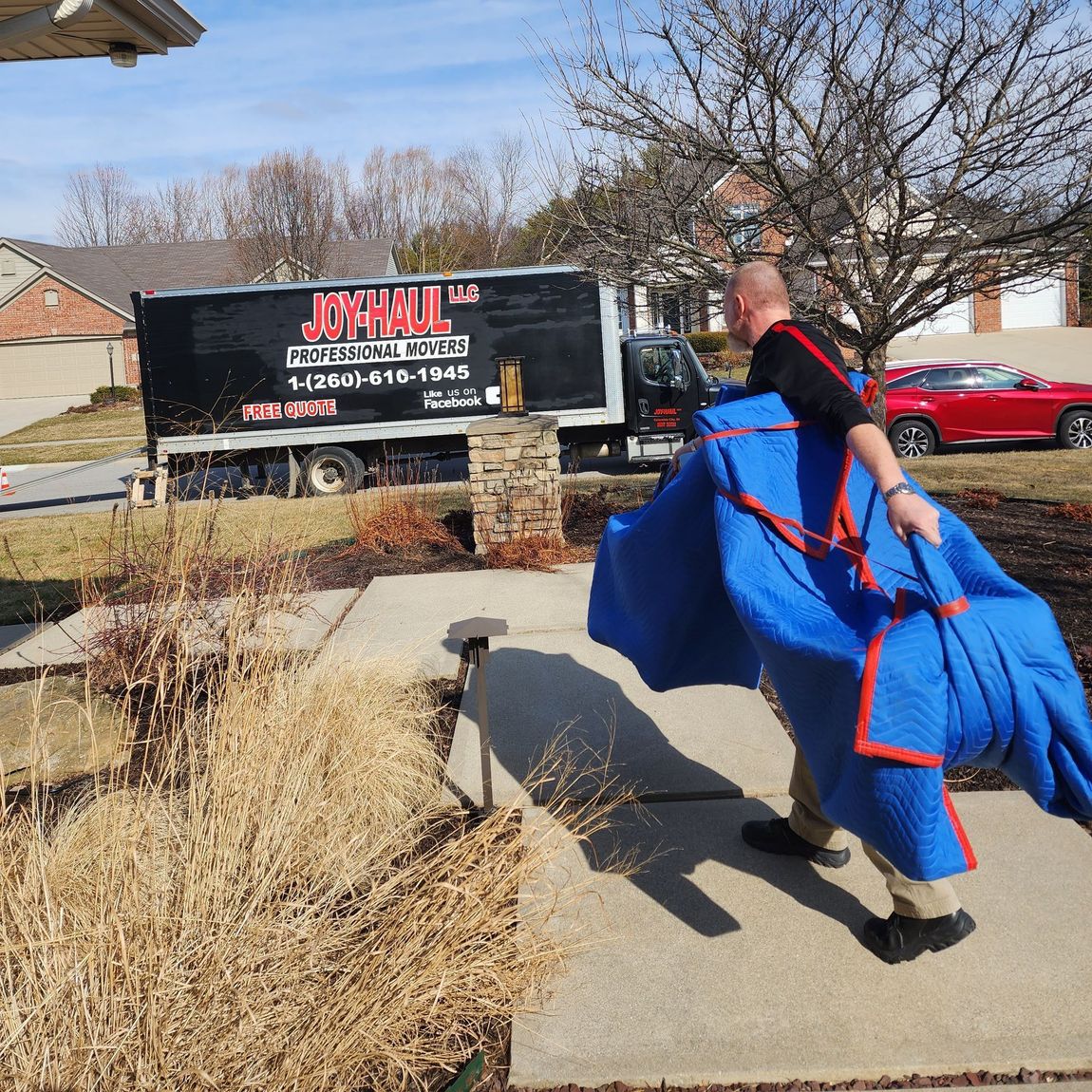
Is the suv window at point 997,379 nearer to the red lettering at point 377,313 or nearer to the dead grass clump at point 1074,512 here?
the dead grass clump at point 1074,512

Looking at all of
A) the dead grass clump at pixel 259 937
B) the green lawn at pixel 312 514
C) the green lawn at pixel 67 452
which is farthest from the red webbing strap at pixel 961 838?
the green lawn at pixel 67 452

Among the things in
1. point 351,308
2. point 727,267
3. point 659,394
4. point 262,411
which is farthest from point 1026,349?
point 727,267

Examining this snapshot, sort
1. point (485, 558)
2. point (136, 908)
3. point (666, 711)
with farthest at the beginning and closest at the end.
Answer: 1. point (485, 558)
2. point (666, 711)
3. point (136, 908)

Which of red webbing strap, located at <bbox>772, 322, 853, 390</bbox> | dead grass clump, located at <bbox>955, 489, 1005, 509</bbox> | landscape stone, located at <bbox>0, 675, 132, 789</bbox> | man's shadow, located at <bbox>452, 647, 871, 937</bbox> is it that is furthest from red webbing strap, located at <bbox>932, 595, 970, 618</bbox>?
dead grass clump, located at <bbox>955, 489, 1005, 509</bbox>

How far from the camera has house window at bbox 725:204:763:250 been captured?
296 inches

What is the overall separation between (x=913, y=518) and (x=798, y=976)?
1351mm

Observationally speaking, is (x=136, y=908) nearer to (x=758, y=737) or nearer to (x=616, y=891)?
Result: (x=616, y=891)

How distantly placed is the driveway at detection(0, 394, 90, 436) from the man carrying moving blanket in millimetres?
37061

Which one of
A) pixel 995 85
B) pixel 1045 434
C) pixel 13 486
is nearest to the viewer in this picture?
pixel 995 85

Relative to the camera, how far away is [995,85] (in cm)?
681

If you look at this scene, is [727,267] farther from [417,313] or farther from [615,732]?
[417,313]

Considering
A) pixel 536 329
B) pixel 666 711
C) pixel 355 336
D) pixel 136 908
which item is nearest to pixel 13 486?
pixel 355 336

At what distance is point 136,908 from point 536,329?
14.6 meters

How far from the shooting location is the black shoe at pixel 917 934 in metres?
3.01
